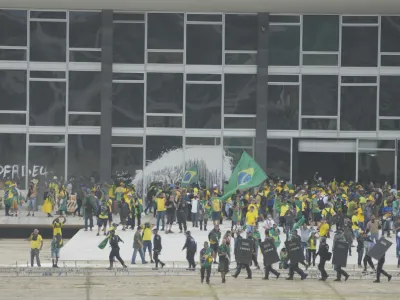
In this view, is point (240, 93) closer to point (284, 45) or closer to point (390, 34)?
point (284, 45)

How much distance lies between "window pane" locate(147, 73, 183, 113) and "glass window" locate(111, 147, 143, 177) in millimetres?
2046

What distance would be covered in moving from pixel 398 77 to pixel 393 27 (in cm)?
235

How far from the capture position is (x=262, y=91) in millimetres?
52812

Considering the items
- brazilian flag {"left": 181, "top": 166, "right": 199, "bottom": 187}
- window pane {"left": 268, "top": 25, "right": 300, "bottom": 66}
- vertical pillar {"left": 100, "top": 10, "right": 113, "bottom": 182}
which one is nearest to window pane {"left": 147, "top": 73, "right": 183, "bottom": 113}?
vertical pillar {"left": 100, "top": 10, "right": 113, "bottom": 182}

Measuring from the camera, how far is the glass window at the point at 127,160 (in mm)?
52844

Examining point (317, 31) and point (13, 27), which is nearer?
point (13, 27)

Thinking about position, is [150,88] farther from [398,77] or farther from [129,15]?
[398,77]

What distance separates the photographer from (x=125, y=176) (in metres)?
52.8

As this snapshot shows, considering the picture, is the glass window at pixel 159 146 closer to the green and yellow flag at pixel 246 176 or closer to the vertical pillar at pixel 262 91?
the vertical pillar at pixel 262 91

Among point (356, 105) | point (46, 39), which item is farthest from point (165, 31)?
point (356, 105)

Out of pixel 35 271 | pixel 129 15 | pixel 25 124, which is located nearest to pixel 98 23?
pixel 129 15

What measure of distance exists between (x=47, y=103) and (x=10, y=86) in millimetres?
1873

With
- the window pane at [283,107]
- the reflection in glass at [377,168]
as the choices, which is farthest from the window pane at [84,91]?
the reflection in glass at [377,168]

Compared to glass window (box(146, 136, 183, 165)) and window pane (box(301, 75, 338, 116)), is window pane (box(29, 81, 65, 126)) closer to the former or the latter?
glass window (box(146, 136, 183, 165))
